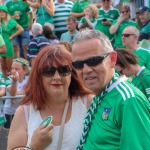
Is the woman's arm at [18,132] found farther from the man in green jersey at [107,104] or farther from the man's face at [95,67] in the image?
the man's face at [95,67]

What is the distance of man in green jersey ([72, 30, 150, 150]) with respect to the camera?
1.93m

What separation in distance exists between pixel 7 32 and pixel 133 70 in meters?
6.09

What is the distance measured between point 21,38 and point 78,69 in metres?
8.39

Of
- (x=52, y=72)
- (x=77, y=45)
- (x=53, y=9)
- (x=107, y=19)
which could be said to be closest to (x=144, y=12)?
(x=107, y=19)

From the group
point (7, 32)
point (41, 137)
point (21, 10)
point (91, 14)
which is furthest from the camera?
point (21, 10)

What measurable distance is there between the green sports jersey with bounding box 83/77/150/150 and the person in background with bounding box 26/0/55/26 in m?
7.93

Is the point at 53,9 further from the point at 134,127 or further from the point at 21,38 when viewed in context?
the point at 134,127

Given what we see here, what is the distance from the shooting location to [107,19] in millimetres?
8906

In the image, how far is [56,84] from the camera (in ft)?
9.12

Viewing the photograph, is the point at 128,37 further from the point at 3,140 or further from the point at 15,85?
the point at 3,140

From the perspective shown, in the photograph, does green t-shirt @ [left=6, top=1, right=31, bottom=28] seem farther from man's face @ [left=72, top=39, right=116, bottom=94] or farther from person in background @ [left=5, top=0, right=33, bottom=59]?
man's face @ [left=72, top=39, right=116, bottom=94]

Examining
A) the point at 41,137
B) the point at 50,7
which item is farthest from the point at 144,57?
the point at 50,7

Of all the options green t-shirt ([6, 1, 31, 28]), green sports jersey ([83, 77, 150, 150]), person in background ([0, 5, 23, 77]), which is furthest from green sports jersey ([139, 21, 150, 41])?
green sports jersey ([83, 77, 150, 150])

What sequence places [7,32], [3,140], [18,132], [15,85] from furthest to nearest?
[7,32] → [3,140] → [15,85] → [18,132]
